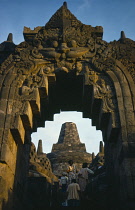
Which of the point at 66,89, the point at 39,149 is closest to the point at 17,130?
the point at 66,89

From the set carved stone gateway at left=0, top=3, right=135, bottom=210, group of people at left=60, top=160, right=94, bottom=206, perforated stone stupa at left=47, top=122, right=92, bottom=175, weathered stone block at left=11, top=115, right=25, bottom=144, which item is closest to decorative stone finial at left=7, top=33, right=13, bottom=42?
carved stone gateway at left=0, top=3, right=135, bottom=210

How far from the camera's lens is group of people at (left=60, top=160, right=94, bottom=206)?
771 cm

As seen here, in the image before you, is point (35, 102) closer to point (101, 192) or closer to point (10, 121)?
point (10, 121)

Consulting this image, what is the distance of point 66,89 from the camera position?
414 inches

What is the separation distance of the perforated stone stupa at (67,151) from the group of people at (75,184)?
1526cm

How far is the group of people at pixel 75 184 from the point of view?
7715 mm

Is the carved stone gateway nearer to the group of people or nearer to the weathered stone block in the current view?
the weathered stone block

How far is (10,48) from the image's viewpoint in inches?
407

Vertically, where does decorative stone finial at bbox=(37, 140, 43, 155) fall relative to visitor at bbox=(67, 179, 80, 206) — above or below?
above

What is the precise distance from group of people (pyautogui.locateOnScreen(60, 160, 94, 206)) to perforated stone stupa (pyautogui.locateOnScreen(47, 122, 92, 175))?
15.3 m

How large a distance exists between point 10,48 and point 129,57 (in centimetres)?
483

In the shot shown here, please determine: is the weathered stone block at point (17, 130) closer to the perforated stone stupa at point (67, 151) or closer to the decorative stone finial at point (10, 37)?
the decorative stone finial at point (10, 37)

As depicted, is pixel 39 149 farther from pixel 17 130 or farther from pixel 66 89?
pixel 17 130

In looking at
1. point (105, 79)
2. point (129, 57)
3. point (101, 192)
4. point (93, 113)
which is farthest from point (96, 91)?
point (101, 192)
